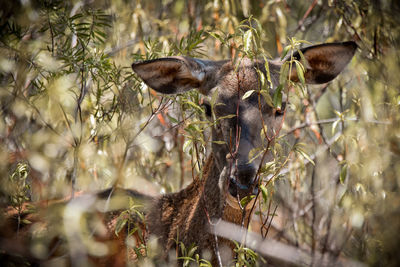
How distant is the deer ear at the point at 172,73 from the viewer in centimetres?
374

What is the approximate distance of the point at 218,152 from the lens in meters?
3.76

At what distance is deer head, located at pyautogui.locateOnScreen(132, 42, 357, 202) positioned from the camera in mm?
3369

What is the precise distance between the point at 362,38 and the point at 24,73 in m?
3.97

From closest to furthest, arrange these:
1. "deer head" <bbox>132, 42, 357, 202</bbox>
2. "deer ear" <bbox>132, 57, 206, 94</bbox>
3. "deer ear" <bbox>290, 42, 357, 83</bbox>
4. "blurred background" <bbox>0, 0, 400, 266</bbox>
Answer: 1. "deer head" <bbox>132, 42, 357, 202</bbox>
2. "blurred background" <bbox>0, 0, 400, 266</bbox>
3. "deer ear" <bbox>132, 57, 206, 94</bbox>
4. "deer ear" <bbox>290, 42, 357, 83</bbox>

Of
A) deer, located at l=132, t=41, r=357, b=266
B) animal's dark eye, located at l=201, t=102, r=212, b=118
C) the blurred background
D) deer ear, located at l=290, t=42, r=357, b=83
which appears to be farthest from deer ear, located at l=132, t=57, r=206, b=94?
deer ear, located at l=290, t=42, r=357, b=83

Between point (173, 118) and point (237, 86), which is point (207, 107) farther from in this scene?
point (173, 118)

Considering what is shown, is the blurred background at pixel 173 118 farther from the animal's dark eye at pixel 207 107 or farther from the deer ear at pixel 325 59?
the deer ear at pixel 325 59

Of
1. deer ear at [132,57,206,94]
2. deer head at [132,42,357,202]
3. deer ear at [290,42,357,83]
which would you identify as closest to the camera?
deer head at [132,42,357,202]

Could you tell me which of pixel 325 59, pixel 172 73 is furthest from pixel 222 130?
pixel 325 59

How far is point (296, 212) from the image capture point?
18.6 feet

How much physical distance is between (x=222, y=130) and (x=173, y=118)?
0.48 meters

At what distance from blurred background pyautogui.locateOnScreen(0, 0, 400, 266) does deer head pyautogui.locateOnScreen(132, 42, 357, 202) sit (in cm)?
17

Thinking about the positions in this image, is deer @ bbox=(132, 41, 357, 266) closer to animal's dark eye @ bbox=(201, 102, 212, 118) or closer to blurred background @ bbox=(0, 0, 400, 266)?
animal's dark eye @ bbox=(201, 102, 212, 118)

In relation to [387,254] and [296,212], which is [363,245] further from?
[296,212]
